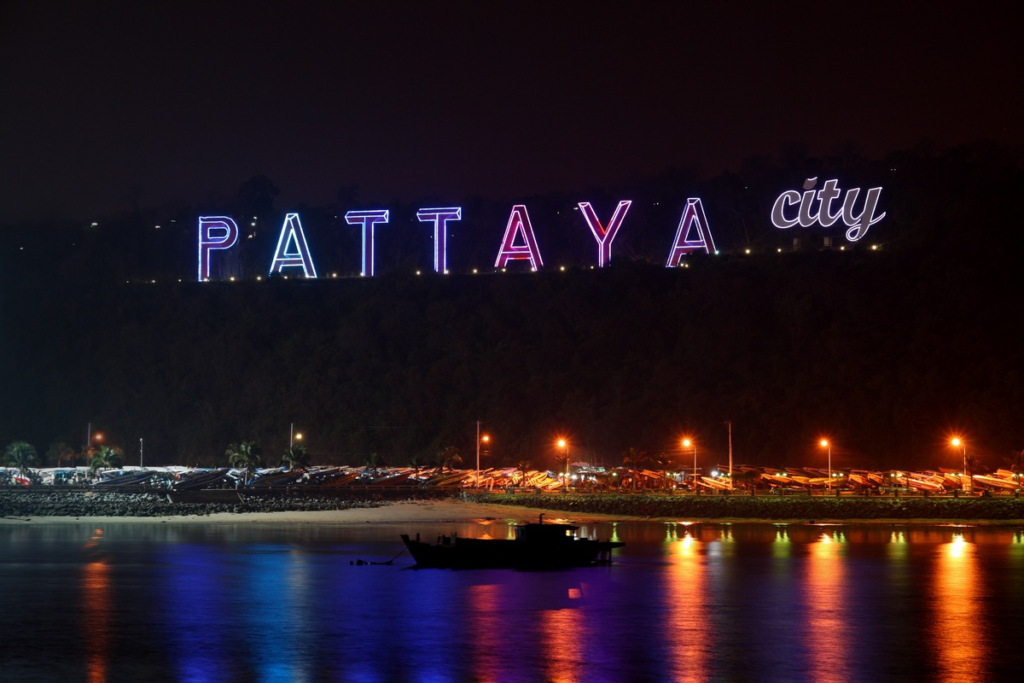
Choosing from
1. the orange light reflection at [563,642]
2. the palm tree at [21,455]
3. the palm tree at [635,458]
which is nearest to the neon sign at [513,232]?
the palm tree at [635,458]

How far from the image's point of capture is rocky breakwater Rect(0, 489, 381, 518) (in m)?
71.5

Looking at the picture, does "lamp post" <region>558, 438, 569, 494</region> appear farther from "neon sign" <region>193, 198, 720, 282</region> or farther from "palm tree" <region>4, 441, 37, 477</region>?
"palm tree" <region>4, 441, 37, 477</region>

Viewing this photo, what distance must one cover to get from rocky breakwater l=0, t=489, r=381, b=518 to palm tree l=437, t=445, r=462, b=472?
17.0 meters

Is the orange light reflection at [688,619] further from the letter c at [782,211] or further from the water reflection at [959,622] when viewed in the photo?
the letter c at [782,211]

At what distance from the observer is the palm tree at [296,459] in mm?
100062

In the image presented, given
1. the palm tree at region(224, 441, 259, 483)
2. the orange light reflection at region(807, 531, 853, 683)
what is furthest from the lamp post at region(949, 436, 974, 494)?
the palm tree at region(224, 441, 259, 483)

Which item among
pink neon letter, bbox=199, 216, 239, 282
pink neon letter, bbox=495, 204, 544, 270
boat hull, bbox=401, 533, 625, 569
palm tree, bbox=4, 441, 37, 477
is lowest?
boat hull, bbox=401, 533, 625, 569

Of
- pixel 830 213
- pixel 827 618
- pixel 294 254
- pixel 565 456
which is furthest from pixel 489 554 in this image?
pixel 294 254

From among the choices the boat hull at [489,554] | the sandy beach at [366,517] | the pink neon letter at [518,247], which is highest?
the pink neon letter at [518,247]

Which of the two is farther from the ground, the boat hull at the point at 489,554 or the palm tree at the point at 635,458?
the palm tree at the point at 635,458

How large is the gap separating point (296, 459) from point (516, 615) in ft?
237

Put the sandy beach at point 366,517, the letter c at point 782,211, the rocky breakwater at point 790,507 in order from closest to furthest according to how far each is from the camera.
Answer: the rocky breakwater at point 790,507
the sandy beach at point 366,517
the letter c at point 782,211

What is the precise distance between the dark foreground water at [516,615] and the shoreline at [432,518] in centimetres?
1374

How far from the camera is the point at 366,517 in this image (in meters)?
67.1
